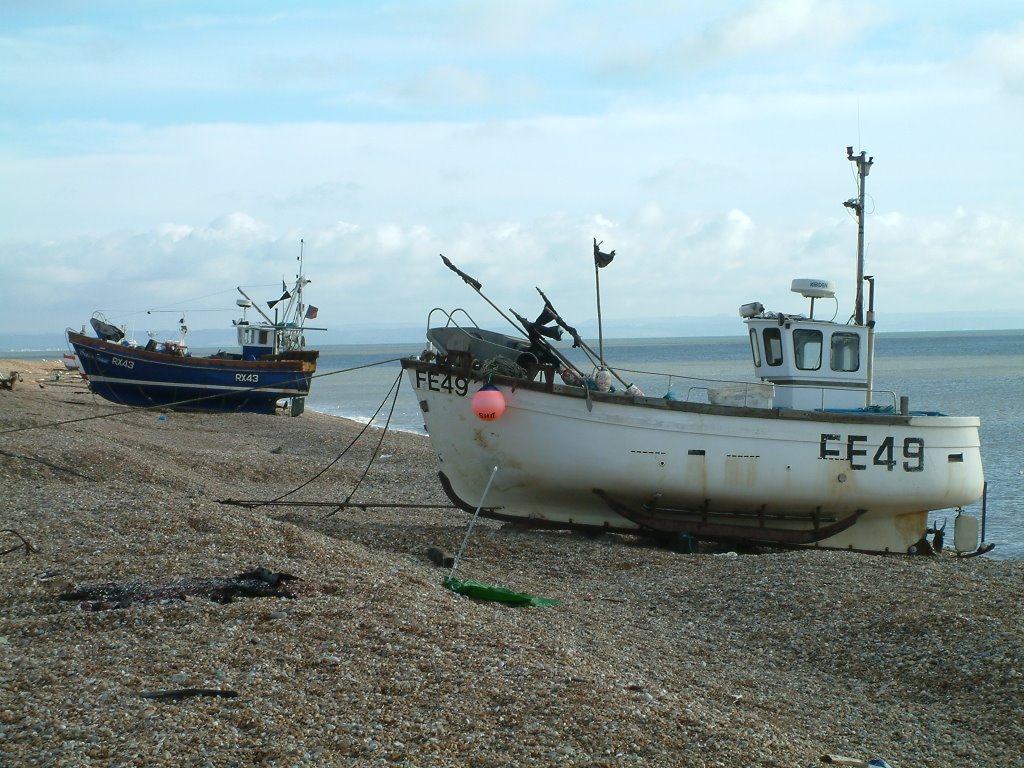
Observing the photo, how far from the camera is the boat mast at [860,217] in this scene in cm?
1362

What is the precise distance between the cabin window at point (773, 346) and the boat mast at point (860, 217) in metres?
1.10

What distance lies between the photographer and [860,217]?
13.8 m

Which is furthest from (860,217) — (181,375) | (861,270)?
(181,375)

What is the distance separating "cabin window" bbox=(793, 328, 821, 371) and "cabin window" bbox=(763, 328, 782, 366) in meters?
0.20

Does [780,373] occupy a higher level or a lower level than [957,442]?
higher

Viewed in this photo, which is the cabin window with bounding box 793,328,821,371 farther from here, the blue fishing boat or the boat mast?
the blue fishing boat

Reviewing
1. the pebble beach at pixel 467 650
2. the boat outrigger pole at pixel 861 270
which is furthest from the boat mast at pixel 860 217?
the pebble beach at pixel 467 650

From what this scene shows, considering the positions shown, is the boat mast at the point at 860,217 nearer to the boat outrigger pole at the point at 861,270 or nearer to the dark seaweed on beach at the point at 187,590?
the boat outrigger pole at the point at 861,270

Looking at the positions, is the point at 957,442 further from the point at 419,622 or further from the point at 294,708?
the point at 294,708

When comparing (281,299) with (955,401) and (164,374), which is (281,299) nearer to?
(164,374)

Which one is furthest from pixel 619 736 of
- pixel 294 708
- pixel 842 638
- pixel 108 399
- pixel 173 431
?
pixel 108 399

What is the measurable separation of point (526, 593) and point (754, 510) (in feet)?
14.3

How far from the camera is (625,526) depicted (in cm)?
1237

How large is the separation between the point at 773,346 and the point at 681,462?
95.4 inches
